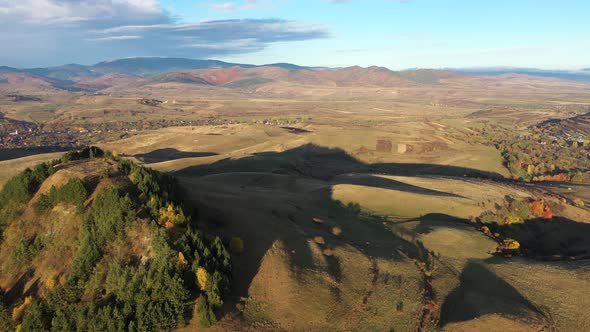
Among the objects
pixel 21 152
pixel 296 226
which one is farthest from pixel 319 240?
pixel 21 152

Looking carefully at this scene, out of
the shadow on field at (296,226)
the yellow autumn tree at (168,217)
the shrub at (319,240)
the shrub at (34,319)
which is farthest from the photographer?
the shrub at (319,240)

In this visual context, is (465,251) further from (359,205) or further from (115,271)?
(115,271)

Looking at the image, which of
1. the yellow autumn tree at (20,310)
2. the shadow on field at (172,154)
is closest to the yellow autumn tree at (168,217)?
the yellow autumn tree at (20,310)

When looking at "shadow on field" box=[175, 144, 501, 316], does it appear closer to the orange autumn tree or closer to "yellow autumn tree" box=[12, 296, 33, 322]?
the orange autumn tree

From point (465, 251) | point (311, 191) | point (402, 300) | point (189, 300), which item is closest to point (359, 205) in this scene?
point (311, 191)

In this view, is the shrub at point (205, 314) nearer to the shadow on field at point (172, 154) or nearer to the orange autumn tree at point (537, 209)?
the orange autumn tree at point (537, 209)

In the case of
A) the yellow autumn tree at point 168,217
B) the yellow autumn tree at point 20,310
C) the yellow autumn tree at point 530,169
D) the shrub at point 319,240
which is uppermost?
the yellow autumn tree at point 168,217

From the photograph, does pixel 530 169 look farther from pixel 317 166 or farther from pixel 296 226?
pixel 296 226
